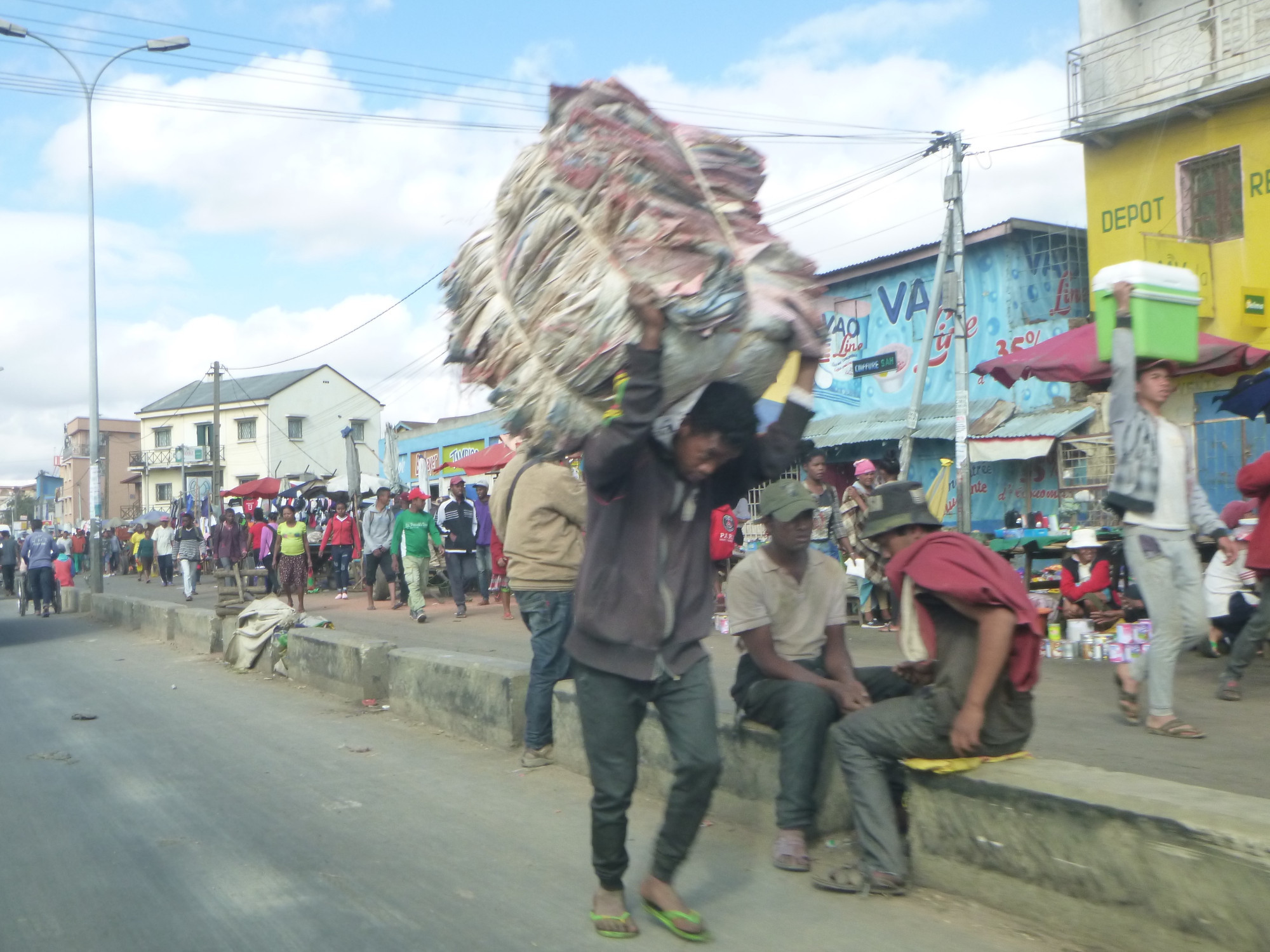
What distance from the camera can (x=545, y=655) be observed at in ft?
19.7

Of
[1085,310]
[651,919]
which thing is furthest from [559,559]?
[1085,310]

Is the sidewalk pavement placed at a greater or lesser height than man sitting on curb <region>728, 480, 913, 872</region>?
lesser

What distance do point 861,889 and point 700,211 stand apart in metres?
2.41

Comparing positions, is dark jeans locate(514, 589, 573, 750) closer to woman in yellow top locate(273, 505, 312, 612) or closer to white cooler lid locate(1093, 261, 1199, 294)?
white cooler lid locate(1093, 261, 1199, 294)

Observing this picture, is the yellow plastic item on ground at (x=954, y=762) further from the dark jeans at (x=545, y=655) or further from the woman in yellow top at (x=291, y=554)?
the woman in yellow top at (x=291, y=554)

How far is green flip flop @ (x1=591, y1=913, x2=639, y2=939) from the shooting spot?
143 inches

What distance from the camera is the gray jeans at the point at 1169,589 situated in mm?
5559

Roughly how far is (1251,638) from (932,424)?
12947 millimetres

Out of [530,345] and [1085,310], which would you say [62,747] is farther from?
[1085,310]

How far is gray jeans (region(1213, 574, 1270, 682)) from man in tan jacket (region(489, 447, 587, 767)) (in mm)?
4074

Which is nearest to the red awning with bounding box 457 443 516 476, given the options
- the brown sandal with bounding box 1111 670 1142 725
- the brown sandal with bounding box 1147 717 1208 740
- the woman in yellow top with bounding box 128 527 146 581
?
the brown sandal with bounding box 1111 670 1142 725

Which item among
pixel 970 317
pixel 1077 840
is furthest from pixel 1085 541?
pixel 970 317

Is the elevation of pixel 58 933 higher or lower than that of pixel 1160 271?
lower

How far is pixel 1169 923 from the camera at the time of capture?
10.3 ft
